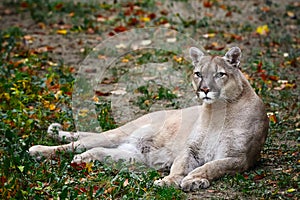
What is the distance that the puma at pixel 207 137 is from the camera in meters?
5.93

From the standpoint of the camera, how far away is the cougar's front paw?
225 inches

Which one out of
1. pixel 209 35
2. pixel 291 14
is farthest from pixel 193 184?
pixel 291 14

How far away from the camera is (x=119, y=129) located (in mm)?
6992

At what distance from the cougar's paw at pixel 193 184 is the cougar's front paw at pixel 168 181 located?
103 mm

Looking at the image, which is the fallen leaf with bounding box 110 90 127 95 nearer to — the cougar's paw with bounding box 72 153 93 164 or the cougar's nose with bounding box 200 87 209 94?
the cougar's paw with bounding box 72 153 93 164

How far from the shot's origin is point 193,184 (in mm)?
5668

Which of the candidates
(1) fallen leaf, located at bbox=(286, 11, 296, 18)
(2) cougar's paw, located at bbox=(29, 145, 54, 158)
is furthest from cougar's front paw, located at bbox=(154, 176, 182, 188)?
(1) fallen leaf, located at bbox=(286, 11, 296, 18)

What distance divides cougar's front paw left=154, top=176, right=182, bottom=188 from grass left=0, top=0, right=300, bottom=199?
0.08 m

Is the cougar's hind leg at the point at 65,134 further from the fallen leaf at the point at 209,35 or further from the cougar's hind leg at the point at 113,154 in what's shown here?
the fallen leaf at the point at 209,35

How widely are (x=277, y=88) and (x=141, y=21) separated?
12.5ft

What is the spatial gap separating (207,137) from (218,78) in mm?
596

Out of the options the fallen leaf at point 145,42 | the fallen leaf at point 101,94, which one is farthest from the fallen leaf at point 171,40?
the fallen leaf at point 101,94

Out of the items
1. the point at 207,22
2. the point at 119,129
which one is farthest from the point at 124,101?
the point at 207,22

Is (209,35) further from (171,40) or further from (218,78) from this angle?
(218,78)
